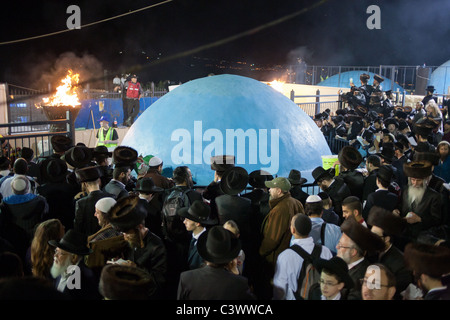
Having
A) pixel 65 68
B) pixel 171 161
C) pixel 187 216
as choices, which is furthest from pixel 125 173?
pixel 65 68

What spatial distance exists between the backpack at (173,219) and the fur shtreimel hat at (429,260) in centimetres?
285

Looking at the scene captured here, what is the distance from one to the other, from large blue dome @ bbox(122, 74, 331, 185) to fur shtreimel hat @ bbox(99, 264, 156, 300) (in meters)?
6.00

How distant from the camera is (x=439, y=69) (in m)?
22.8

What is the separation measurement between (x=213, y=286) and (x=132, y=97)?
15.5 m

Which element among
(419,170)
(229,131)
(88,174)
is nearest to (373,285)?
(419,170)

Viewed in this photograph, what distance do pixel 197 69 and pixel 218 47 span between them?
382 centimetres

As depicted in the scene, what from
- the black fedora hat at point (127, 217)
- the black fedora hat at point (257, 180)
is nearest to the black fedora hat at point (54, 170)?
the black fedora hat at point (127, 217)

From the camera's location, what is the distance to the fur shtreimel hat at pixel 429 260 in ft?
11.5

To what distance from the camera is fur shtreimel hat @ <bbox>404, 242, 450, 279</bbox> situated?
3514 mm

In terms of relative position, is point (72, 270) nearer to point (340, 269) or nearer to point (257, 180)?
point (340, 269)

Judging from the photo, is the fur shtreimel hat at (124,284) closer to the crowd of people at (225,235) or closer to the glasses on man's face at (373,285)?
the crowd of people at (225,235)

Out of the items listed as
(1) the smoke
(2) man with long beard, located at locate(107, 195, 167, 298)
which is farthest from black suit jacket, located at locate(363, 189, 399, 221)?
(1) the smoke

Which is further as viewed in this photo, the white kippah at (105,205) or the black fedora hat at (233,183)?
the black fedora hat at (233,183)
